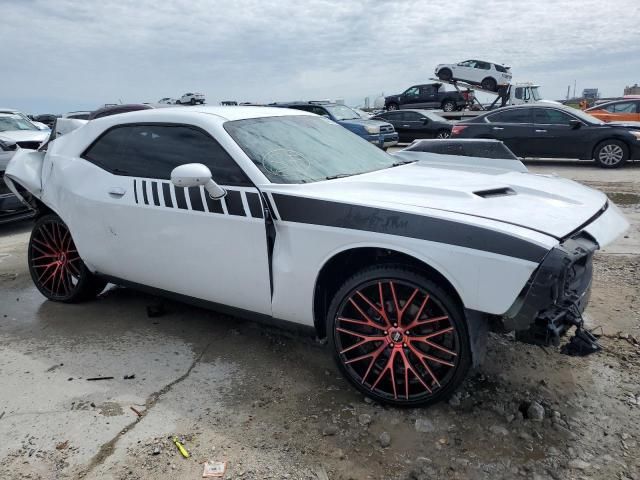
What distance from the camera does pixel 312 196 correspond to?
9.06 ft

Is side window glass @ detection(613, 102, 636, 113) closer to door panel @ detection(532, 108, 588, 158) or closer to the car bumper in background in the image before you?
door panel @ detection(532, 108, 588, 158)

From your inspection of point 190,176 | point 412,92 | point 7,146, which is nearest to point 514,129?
point 7,146

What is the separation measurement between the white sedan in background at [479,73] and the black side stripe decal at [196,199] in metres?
26.0

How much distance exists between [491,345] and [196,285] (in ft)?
6.33

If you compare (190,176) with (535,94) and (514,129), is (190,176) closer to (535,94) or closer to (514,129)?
(514,129)

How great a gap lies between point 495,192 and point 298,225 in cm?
108

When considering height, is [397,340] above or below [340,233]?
below

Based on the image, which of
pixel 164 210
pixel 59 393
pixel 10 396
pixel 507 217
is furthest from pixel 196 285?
pixel 507 217

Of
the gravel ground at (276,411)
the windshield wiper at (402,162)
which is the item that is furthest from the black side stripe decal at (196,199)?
the windshield wiper at (402,162)

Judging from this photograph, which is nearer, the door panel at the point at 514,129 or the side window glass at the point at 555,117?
the side window glass at the point at 555,117

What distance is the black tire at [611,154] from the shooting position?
36.8ft

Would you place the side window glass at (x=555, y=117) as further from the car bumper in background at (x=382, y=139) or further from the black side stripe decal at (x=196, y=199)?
the black side stripe decal at (x=196, y=199)

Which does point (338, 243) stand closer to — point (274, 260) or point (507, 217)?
point (274, 260)

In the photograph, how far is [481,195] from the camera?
2.73 metres
